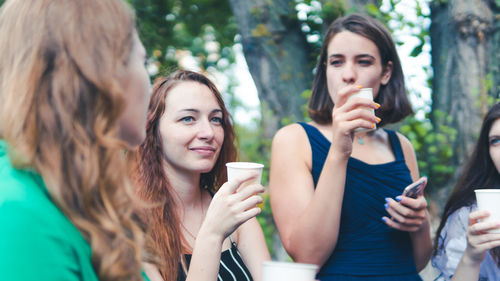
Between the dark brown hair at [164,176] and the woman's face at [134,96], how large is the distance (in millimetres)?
835

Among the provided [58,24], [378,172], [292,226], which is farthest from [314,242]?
[58,24]

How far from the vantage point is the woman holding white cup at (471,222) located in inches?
88.9

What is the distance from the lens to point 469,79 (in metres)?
4.16

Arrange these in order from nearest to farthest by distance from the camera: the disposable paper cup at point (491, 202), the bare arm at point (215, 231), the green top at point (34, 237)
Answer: the green top at point (34, 237)
the bare arm at point (215, 231)
the disposable paper cup at point (491, 202)

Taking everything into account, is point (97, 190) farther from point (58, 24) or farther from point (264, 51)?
point (264, 51)

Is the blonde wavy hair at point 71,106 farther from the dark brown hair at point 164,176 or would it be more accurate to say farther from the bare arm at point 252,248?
the bare arm at point 252,248

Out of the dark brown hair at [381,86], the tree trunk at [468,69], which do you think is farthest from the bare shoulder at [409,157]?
the tree trunk at [468,69]

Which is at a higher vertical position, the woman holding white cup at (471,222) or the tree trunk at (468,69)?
the tree trunk at (468,69)

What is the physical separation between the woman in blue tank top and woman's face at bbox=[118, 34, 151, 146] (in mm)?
1113

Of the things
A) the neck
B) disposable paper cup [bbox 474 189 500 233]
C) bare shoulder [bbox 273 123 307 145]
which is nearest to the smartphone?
disposable paper cup [bbox 474 189 500 233]

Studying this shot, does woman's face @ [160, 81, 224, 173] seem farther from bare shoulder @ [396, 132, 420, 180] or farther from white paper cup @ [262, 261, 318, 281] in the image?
bare shoulder @ [396, 132, 420, 180]

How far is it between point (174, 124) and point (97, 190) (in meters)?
1.16

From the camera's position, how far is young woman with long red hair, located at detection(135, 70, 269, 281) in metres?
2.14

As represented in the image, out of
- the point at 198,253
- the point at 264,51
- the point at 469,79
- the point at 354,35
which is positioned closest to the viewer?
the point at 198,253
